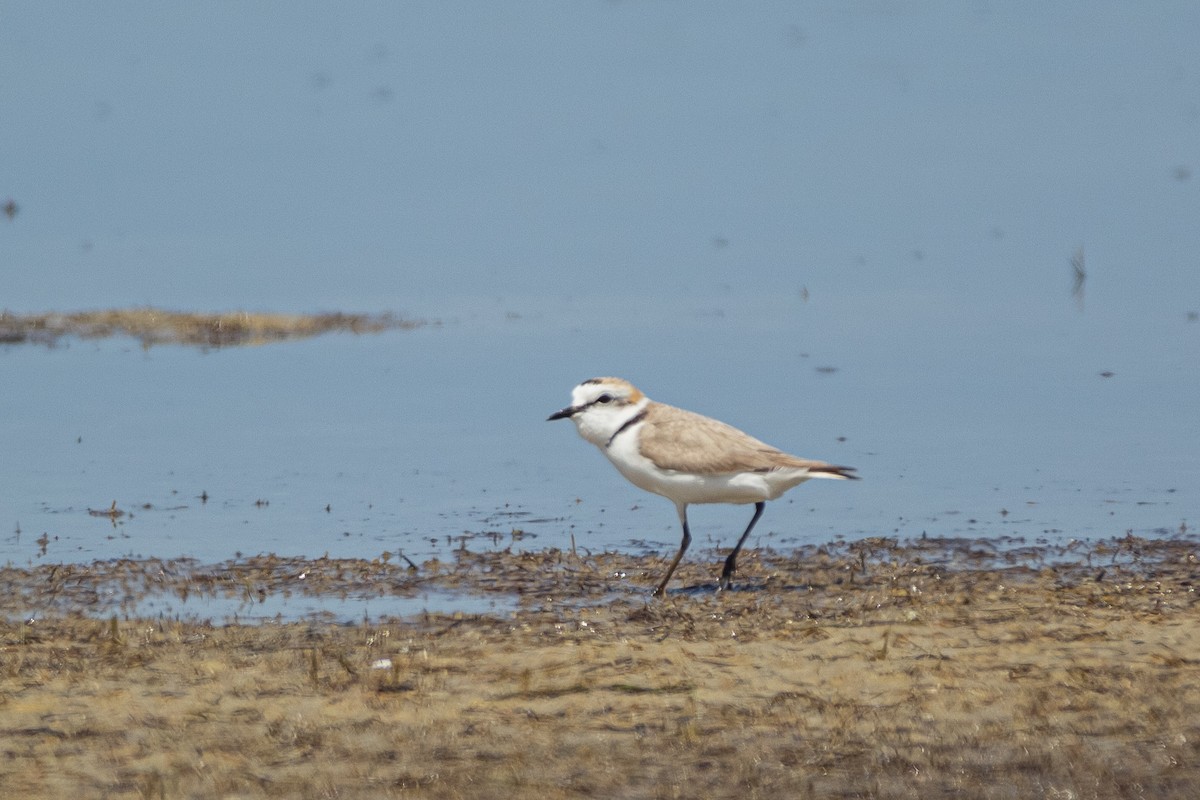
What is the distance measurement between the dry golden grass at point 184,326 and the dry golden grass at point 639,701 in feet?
56.5

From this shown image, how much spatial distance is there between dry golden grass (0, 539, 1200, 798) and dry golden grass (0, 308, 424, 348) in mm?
17236

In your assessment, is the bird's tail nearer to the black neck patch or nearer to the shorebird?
Result: the shorebird

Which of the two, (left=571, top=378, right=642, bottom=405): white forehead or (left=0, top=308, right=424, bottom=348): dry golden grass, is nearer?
(left=571, top=378, right=642, bottom=405): white forehead

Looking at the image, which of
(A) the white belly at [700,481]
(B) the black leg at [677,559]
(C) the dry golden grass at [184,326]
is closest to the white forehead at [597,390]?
(A) the white belly at [700,481]

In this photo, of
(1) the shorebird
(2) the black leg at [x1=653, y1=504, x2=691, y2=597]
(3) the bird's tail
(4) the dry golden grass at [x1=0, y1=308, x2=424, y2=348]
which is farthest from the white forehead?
(4) the dry golden grass at [x1=0, y1=308, x2=424, y2=348]

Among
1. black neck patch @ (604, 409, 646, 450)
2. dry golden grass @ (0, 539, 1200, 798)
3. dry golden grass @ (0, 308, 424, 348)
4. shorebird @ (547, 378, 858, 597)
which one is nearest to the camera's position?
dry golden grass @ (0, 539, 1200, 798)

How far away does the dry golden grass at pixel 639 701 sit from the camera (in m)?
7.51

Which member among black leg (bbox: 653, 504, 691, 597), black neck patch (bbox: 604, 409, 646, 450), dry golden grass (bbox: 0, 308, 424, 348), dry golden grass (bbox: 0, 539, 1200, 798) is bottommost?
dry golden grass (bbox: 0, 539, 1200, 798)

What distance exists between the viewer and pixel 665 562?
40.3ft

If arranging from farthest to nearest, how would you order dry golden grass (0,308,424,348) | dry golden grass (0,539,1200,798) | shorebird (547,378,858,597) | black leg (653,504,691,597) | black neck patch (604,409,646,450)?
1. dry golden grass (0,308,424,348)
2. black neck patch (604,409,646,450)
3. shorebird (547,378,858,597)
4. black leg (653,504,691,597)
5. dry golden grass (0,539,1200,798)

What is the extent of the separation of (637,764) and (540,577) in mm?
4119

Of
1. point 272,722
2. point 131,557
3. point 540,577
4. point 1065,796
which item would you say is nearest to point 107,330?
point 131,557

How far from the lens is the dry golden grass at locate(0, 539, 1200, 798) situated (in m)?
7.51

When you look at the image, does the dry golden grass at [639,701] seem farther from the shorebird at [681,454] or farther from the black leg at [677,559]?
the shorebird at [681,454]
